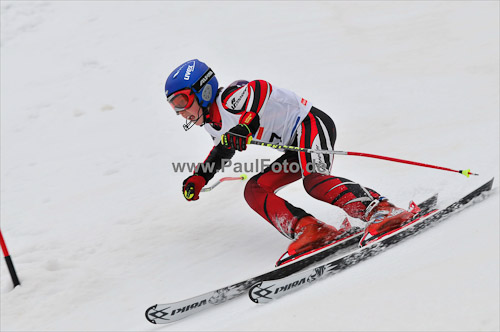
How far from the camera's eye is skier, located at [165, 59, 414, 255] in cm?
438

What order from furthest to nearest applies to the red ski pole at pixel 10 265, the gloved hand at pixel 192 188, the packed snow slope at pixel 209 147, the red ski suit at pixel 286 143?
the gloved hand at pixel 192 188 < the red ski pole at pixel 10 265 < the red ski suit at pixel 286 143 < the packed snow slope at pixel 209 147

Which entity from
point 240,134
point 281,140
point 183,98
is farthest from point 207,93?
point 281,140

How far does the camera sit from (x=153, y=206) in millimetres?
6344

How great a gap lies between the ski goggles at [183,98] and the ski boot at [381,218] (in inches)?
64.3

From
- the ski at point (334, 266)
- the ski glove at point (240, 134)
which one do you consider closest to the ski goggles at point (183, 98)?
the ski glove at point (240, 134)

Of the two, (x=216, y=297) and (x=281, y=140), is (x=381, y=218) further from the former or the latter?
(x=216, y=297)

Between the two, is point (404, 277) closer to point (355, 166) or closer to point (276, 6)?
point (355, 166)

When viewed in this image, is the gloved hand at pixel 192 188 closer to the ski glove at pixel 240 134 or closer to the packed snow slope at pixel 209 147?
the packed snow slope at pixel 209 147

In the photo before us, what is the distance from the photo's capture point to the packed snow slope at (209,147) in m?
3.24

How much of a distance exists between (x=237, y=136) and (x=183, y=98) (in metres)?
0.56

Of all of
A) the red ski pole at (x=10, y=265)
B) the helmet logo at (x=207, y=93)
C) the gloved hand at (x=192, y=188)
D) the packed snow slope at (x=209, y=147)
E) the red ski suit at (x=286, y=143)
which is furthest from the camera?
the gloved hand at (x=192, y=188)

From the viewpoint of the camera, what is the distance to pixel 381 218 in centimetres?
425

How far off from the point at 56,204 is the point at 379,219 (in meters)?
4.02

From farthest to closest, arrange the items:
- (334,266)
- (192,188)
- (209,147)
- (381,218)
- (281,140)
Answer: (209,147) → (192,188) → (281,140) → (381,218) → (334,266)
